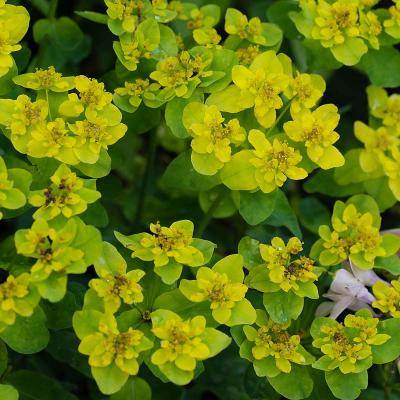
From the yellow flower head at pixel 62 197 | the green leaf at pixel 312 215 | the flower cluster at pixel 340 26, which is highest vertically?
the flower cluster at pixel 340 26

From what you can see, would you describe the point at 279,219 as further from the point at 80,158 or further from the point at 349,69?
the point at 349,69

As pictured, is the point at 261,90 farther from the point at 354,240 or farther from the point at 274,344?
the point at 274,344

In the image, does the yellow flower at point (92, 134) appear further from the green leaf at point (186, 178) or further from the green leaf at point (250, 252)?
the green leaf at point (250, 252)

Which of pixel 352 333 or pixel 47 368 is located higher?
pixel 352 333

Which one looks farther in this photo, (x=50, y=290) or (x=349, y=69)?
(x=349, y=69)

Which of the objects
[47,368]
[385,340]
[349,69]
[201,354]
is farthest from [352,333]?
[349,69]

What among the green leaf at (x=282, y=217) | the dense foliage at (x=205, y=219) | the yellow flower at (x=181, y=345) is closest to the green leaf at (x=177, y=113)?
the dense foliage at (x=205, y=219)

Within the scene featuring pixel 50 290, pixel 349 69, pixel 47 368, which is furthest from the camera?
pixel 349 69
